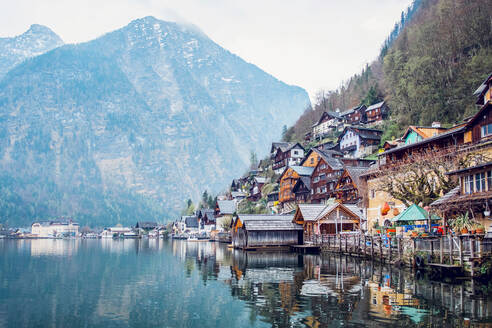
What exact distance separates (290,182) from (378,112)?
33528mm

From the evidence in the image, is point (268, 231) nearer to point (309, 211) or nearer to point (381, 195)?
point (309, 211)

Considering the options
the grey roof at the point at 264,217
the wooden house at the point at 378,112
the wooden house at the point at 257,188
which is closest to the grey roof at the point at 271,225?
the grey roof at the point at 264,217

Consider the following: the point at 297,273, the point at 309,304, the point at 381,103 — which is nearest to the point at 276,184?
the point at 381,103

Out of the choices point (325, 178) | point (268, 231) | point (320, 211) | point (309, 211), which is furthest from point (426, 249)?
point (325, 178)

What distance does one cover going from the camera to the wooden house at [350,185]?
73469mm

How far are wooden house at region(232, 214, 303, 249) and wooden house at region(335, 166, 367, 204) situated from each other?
12.9 metres

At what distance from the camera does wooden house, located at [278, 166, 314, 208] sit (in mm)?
99625

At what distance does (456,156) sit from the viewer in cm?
4538

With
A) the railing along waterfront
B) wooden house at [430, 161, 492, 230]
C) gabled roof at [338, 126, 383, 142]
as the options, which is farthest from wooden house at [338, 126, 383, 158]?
wooden house at [430, 161, 492, 230]

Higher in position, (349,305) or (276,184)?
(276,184)

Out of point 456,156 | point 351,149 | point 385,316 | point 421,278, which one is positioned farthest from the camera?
point 351,149

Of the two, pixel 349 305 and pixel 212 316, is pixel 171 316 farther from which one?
pixel 349 305

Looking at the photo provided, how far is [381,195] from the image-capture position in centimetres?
6138

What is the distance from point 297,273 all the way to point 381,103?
292 feet
